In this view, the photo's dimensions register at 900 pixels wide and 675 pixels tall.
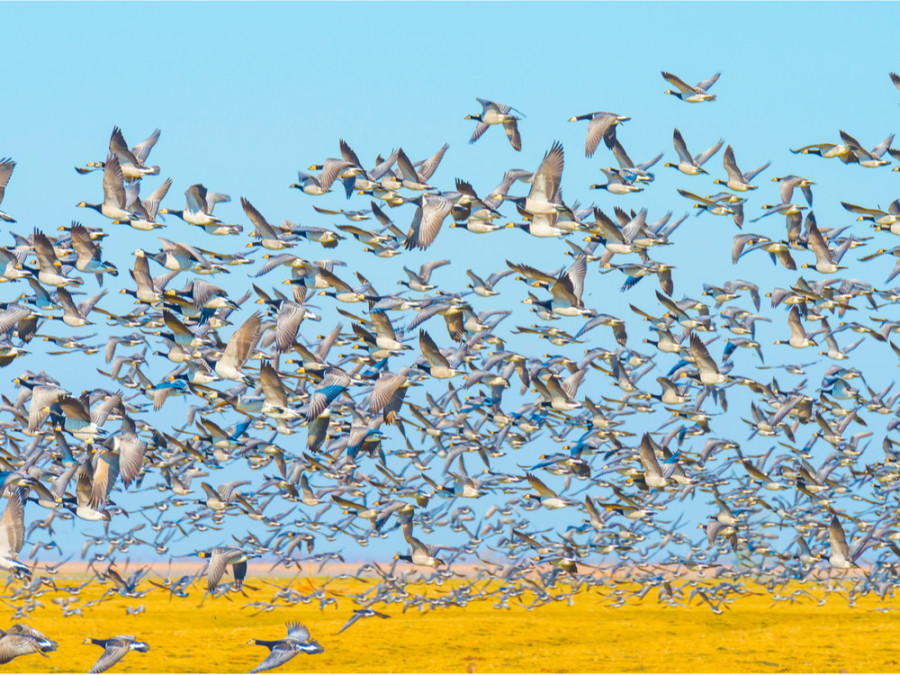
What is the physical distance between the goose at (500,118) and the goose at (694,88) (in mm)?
4589

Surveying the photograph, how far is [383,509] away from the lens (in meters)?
29.9

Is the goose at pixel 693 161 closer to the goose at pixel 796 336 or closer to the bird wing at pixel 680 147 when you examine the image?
the bird wing at pixel 680 147

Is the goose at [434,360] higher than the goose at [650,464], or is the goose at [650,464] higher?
the goose at [434,360]

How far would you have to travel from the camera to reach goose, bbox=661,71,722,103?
27.0 metres

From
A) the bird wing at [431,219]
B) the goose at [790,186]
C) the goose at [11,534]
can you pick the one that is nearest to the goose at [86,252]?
the goose at [11,534]

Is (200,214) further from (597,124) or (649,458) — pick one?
(649,458)

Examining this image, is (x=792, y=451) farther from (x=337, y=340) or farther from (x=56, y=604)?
(x=56, y=604)

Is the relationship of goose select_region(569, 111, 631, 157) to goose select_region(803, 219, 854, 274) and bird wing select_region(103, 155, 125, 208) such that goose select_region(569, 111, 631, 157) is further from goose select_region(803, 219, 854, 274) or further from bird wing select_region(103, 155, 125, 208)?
bird wing select_region(103, 155, 125, 208)

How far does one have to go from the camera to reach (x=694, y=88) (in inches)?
1069

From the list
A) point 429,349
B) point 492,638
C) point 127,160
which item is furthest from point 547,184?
point 492,638

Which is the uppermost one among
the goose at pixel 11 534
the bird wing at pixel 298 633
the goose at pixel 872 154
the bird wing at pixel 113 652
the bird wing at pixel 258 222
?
the bird wing at pixel 258 222

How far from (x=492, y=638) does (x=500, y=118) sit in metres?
22.8

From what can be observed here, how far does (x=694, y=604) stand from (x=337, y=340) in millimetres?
32726

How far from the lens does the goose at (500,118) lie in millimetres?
28781
